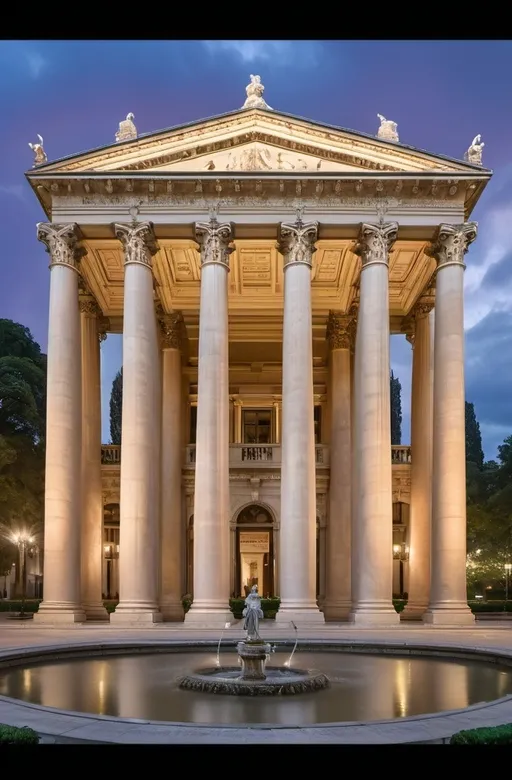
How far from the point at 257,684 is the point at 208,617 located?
19.2 m

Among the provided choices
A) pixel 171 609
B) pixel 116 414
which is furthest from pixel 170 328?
pixel 116 414

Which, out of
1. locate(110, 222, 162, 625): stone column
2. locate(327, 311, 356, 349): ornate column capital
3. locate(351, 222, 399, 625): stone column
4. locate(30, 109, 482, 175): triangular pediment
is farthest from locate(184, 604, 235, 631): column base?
locate(327, 311, 356, 349): ornate column capital

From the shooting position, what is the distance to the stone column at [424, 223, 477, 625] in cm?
3762

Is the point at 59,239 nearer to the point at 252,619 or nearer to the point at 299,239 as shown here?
the point at 299,239

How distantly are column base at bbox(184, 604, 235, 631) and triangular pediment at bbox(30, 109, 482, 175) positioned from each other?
20.4m

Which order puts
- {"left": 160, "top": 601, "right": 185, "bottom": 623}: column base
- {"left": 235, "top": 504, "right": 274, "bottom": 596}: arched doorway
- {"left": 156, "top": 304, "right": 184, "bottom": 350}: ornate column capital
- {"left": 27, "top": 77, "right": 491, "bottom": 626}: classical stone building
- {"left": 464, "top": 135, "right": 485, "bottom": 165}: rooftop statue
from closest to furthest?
{"left": 27, "top": 77, "right": 491, "bottom": 626}: classical stone building
{"left": 464, "top": 135, "right": 485, "bottom": 165}: rooftop statue
{"left": 160, "top": 601, "right": 185, "bottom": 623}: column base
{"left": 156, "top": 304, "right": 184, "bottom": 350}: ornate column capital
{"left": 235, "top": 504, "right": 274, "bottom": 596}: arched doorway

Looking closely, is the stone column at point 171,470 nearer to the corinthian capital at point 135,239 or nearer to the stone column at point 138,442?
the stone column at point 138,442

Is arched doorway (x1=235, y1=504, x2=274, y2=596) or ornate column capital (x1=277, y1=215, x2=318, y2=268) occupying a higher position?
ornate column capital (x1=277, y1=215, x2=318, y2=268)

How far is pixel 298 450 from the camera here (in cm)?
3725

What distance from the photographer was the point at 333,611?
4909 centimetres

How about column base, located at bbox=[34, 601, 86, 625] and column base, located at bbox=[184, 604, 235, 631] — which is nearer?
column base, located at bbox=[184, 604, 235, 631]

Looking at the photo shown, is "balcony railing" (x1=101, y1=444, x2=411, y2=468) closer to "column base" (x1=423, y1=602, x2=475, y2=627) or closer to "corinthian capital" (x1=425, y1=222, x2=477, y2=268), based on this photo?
"column base" (x1=423, y1=602, x2=475, y2=627)
